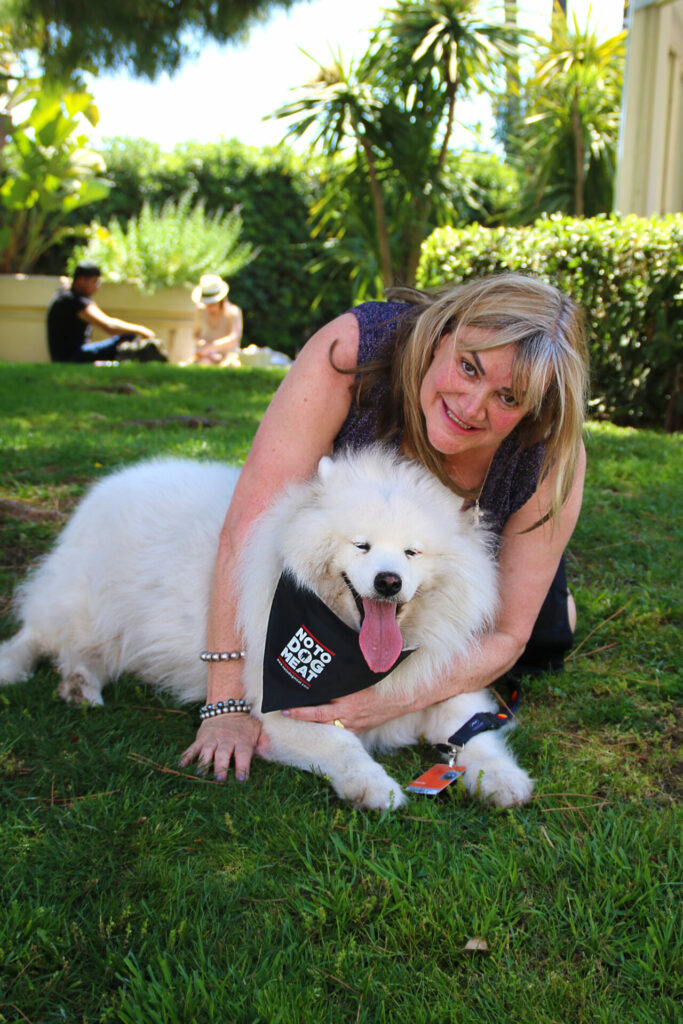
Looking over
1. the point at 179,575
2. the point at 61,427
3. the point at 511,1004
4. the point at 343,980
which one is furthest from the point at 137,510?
the point at 61,427

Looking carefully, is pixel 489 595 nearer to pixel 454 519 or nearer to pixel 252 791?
pixel 454 519

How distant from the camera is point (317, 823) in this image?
2.06 metres

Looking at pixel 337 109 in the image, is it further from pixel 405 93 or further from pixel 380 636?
pixel 380 636

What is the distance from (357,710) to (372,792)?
0.30m

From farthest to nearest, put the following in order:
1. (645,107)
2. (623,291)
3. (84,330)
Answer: (84,330) < (645,107) < (623,291)

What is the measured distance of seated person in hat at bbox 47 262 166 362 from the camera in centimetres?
988

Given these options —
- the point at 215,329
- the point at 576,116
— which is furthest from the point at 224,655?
the point at 576,116

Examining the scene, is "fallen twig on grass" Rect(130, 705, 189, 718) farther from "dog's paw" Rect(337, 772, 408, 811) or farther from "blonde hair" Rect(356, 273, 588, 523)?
"blonde hair" Rect(356, 273, 588, 523)

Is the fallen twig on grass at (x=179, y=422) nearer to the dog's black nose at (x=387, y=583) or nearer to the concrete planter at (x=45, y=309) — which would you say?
the dog's black nose at (x=387, y=583)

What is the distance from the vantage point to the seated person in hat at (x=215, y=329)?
10695 millimetres

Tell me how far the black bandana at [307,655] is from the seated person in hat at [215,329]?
868 cm

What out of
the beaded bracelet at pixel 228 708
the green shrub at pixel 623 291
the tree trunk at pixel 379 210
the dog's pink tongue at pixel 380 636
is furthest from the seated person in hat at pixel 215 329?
the dog's pink tongue at pixel 380 636

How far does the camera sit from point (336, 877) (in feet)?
5.99

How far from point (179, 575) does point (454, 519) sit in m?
0.99
